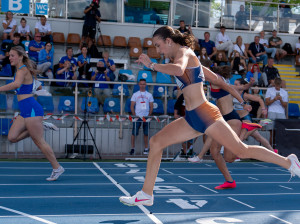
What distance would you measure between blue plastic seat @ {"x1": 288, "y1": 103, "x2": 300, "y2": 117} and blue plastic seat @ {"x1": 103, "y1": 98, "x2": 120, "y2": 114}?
6.40m

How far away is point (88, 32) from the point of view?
56.5 ft

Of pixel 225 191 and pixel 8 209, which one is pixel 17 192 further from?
pixel 225 191

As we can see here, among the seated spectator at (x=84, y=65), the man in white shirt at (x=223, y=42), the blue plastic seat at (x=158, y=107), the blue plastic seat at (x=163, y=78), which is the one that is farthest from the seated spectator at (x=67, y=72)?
the man in white shirt at (x=223, y=42)

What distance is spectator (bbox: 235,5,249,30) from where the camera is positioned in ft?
67.9

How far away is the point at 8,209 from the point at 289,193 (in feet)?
15.0

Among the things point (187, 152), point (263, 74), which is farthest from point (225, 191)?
point (263, 74)

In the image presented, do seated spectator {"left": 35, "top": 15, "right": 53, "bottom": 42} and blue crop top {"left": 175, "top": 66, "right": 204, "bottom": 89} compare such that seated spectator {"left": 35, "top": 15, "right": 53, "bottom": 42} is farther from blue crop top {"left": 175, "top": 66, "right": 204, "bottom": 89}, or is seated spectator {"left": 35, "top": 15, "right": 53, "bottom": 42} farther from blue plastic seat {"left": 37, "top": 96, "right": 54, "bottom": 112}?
blue crop top {"left": 175, "top": 66, "right": 204, "bottom": 89}

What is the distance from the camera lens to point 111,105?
13.7 meters

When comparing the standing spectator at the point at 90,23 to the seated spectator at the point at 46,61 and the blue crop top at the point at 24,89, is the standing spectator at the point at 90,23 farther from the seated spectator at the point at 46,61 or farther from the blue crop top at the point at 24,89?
the blue crop top at the point at 24,89

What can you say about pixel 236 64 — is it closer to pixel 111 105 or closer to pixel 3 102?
pixel 111 105

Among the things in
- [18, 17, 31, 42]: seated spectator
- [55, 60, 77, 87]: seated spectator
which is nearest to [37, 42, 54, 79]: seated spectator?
[55, 60, 77, 87]: seated spectator

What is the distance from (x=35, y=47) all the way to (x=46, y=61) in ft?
3.00

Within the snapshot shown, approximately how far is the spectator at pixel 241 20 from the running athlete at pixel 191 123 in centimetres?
1636

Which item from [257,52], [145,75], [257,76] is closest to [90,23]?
[145,75]
